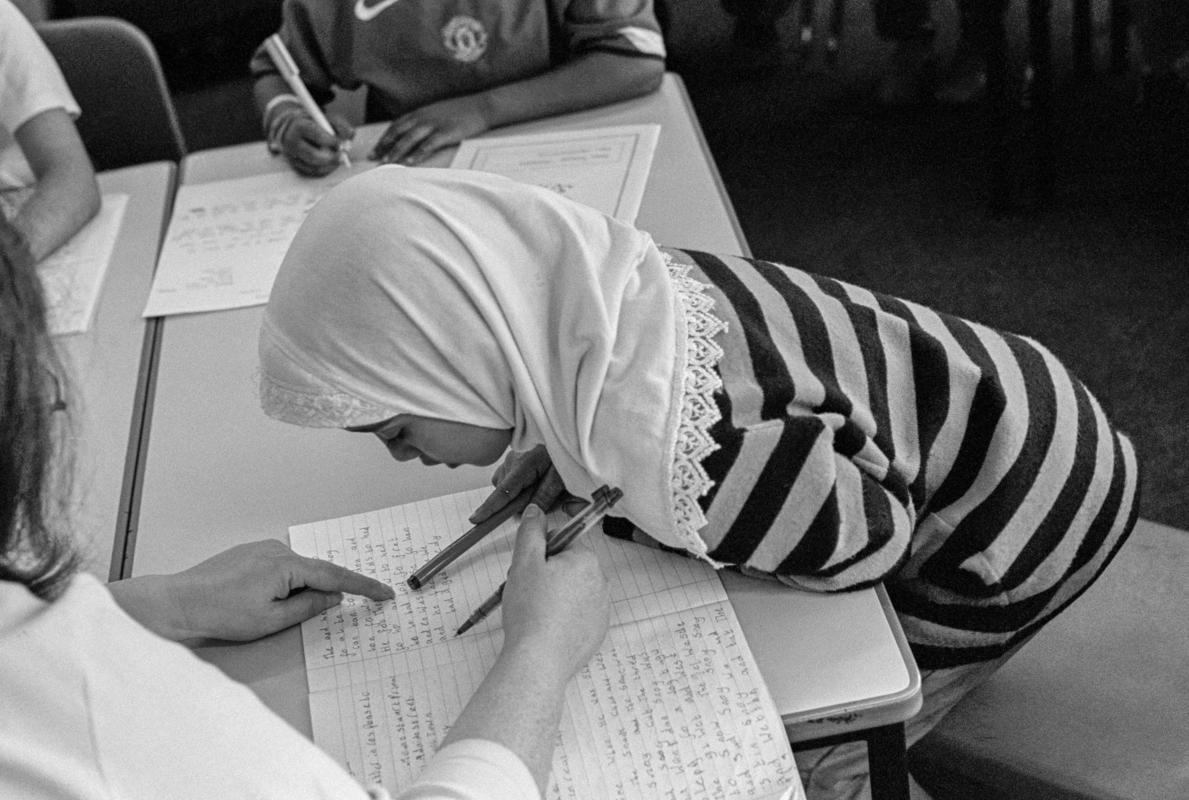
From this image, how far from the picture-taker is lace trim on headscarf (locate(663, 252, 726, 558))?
38.5 inches

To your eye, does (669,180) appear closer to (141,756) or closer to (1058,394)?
(1058,394)

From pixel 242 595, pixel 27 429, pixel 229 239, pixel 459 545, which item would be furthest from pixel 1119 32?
pixel 27 429

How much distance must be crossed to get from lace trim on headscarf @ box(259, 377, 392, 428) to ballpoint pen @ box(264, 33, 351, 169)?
0.78 meters

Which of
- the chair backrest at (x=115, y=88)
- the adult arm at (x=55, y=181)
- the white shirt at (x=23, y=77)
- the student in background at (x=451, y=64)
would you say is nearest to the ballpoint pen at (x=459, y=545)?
the student in background at (x=451, y=64)

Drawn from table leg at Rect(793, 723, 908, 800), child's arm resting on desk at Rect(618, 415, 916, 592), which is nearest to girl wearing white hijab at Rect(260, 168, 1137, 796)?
child's arm resting on desk at Rect(618, 415, 916, 592)

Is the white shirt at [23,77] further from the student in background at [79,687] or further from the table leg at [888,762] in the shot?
the table leg at [888,762]

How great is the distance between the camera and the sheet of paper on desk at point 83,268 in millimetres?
1576

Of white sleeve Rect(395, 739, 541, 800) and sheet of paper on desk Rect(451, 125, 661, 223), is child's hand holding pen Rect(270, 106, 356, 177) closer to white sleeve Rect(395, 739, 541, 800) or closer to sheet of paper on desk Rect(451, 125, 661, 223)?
sheet of paper on desk Rect(451, 125, 661, 223)

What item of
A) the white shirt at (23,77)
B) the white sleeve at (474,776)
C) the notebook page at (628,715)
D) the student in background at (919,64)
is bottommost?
the student in background at (919,64)

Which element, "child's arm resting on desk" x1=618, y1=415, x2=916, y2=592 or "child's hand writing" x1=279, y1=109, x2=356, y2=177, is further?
"child's hand writing" x1=279, y1=109, x2=356, y2=177

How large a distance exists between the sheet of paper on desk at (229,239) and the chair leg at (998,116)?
1.46 metres

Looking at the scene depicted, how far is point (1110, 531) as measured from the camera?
3.96 feet

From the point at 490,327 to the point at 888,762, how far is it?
48 cm

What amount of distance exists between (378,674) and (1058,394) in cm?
68
